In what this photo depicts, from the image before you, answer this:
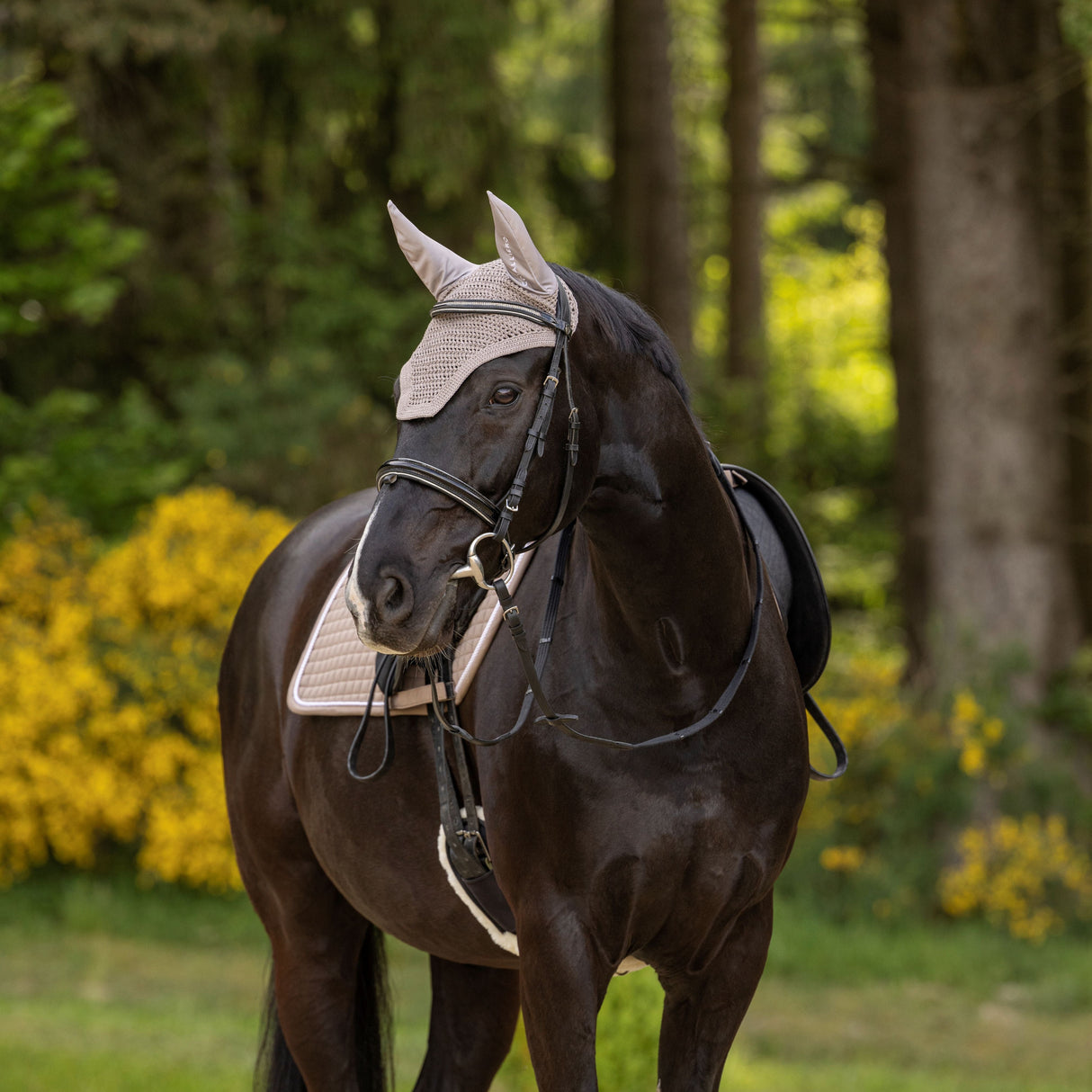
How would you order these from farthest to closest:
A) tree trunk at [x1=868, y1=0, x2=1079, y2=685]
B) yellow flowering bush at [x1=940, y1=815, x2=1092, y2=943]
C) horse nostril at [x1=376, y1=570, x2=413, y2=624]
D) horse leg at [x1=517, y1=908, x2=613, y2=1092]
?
tree trunk at [x1=868, y1=0, x2=1079, y2=685] → yellow flowering bush at [x1=940, y1=815, x2=1092, y2=943] → horse leg at [x1=517, y1=908, x2=613, y2=1092] → horse nostril at [x1=376, y1=570, x2=413, y2=624]

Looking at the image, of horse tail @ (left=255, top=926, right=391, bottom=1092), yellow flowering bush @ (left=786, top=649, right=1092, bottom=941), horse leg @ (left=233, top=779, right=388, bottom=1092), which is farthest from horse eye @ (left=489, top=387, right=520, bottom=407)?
yellow flowering bush @ (left=786, top=649, right=1092, bottom=941)

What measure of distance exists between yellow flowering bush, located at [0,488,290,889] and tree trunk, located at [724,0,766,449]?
266 inches

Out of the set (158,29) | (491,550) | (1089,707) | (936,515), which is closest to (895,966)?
(1089,707)

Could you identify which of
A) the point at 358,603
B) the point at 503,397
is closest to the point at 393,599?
the point at 358,603

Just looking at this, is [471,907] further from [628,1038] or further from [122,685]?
[122,685]

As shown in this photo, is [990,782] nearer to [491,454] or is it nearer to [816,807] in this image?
[816,807]

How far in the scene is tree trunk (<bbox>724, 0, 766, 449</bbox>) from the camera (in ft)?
45.9

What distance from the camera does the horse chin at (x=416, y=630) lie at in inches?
79.9

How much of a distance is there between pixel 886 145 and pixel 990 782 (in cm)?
592

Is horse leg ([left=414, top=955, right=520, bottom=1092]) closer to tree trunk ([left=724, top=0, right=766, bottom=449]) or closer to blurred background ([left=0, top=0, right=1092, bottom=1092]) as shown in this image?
blurred background ([left=0, top=0, right=1092, bottom=1092])

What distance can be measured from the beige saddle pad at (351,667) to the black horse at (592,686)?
0.04 meters

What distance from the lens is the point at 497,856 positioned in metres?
2.50

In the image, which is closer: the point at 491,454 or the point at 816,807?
the point at 491,454

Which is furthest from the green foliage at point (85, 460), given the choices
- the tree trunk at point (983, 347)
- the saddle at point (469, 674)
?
the saddle at point (469, 674)
